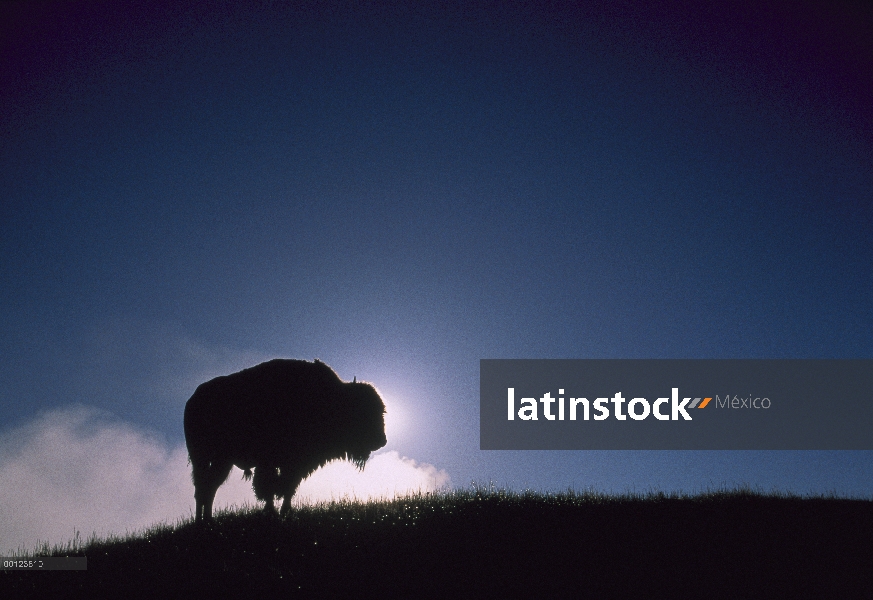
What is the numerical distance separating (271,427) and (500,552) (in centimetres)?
518

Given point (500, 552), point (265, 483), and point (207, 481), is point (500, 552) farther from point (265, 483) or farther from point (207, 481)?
point (207, 481)

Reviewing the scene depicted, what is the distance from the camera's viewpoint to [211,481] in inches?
431

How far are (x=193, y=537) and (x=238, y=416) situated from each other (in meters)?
2.58

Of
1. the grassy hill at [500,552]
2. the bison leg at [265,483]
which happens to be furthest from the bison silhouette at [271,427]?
the grassy hill at [500,552]

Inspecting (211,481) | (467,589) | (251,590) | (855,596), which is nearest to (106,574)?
(251,590)

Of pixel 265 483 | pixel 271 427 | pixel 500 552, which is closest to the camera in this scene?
pixel 500 552

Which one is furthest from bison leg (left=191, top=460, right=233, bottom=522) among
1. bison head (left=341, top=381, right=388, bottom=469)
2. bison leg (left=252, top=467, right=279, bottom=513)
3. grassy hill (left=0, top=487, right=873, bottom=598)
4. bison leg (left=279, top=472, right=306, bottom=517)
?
bison head (left=341, top=381, right=388, bottom=469)

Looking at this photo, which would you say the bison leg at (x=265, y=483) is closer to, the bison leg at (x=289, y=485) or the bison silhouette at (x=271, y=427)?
the bison silhouette at (x=271, y=427)

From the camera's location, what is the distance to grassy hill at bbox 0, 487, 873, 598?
6.78m

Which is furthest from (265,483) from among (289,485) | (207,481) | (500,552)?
(500,552)

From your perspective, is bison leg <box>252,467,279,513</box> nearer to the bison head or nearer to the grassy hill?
the grassy hill

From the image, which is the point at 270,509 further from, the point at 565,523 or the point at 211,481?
the point at 565,523

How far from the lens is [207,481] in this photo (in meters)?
11.0

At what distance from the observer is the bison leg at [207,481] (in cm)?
1089
